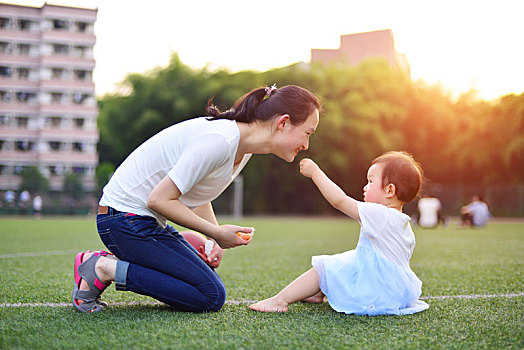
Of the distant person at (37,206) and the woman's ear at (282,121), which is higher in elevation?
the woman's ear at (282,121)

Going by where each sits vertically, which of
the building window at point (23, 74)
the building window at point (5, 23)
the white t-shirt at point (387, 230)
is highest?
the building window at point (5, 23)

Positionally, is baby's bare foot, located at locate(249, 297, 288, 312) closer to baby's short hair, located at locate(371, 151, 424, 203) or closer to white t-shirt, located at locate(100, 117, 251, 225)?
white t-shirt, located at locate(100, 117, 251, 225)

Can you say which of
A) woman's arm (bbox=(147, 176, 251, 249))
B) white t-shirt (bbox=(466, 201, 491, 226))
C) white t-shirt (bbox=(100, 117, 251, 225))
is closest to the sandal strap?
white t-shirt (bbox=(100, 117, 251, 225))

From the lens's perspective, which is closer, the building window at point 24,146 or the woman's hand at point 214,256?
the woman's hand at point 214,256

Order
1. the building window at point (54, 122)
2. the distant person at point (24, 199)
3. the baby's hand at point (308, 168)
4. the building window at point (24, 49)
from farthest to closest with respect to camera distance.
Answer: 1. the building window at point (54, 122)
2. the building window at point (24, 49)
3. the distant person at point (24, 199)
4. the baby's hand at point (308, 168)

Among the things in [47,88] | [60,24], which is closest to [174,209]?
[47,88]

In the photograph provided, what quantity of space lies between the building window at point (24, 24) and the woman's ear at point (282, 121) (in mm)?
37142

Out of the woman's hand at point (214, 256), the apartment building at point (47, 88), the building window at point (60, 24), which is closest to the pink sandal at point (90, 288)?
the woman's hand at point (214, 256)

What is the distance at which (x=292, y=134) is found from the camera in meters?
2.78

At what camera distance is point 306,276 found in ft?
9.57

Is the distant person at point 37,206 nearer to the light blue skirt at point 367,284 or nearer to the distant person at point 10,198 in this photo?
the distant person at point 10,198

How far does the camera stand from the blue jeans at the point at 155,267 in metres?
2.71

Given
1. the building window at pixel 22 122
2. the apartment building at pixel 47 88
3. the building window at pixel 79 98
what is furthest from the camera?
the building window at pixel 79 98

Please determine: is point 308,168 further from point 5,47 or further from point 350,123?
point 5,47
